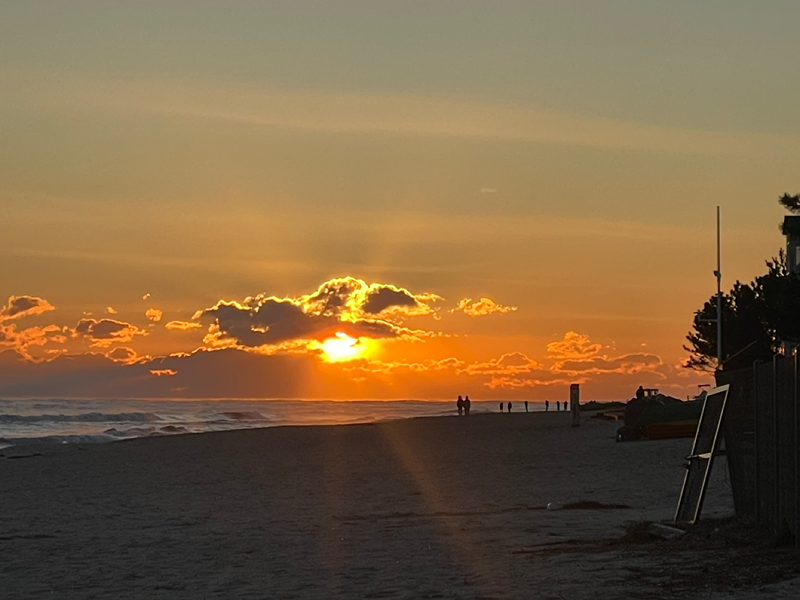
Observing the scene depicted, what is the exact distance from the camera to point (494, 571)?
493 inches

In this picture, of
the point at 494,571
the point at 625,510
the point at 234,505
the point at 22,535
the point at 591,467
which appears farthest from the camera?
the point at 591,467

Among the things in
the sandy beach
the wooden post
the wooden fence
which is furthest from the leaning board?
the wooden post

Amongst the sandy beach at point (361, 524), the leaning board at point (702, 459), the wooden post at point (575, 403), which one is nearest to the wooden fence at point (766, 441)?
the leaning board at point (702, 459)

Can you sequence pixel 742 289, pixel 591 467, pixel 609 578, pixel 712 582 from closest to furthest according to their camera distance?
1. pixel 712 582
2. pixel 609 578
3. pixel 591 467
4. pixel 742 289

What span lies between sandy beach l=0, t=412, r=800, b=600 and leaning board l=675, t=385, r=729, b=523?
0.97 m

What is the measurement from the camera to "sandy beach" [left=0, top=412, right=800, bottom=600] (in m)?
12.0

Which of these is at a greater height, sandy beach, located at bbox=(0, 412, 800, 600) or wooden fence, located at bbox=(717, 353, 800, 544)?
wooden fence, located at bbox=(717, 353, 800, 544)

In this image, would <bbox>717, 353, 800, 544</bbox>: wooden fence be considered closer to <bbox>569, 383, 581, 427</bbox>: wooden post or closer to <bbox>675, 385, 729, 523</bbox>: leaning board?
<bbox>675, 385, 729, 523</bbox>: leaning board

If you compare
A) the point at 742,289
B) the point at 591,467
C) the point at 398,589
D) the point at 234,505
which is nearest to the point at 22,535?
the point at 234,505

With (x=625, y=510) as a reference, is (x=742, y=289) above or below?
above

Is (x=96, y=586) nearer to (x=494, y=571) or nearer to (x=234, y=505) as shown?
(x=494, y=571)

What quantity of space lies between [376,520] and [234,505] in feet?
14.7

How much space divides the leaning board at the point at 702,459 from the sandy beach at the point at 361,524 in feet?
3.18

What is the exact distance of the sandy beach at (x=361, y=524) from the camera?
12.0 meters
